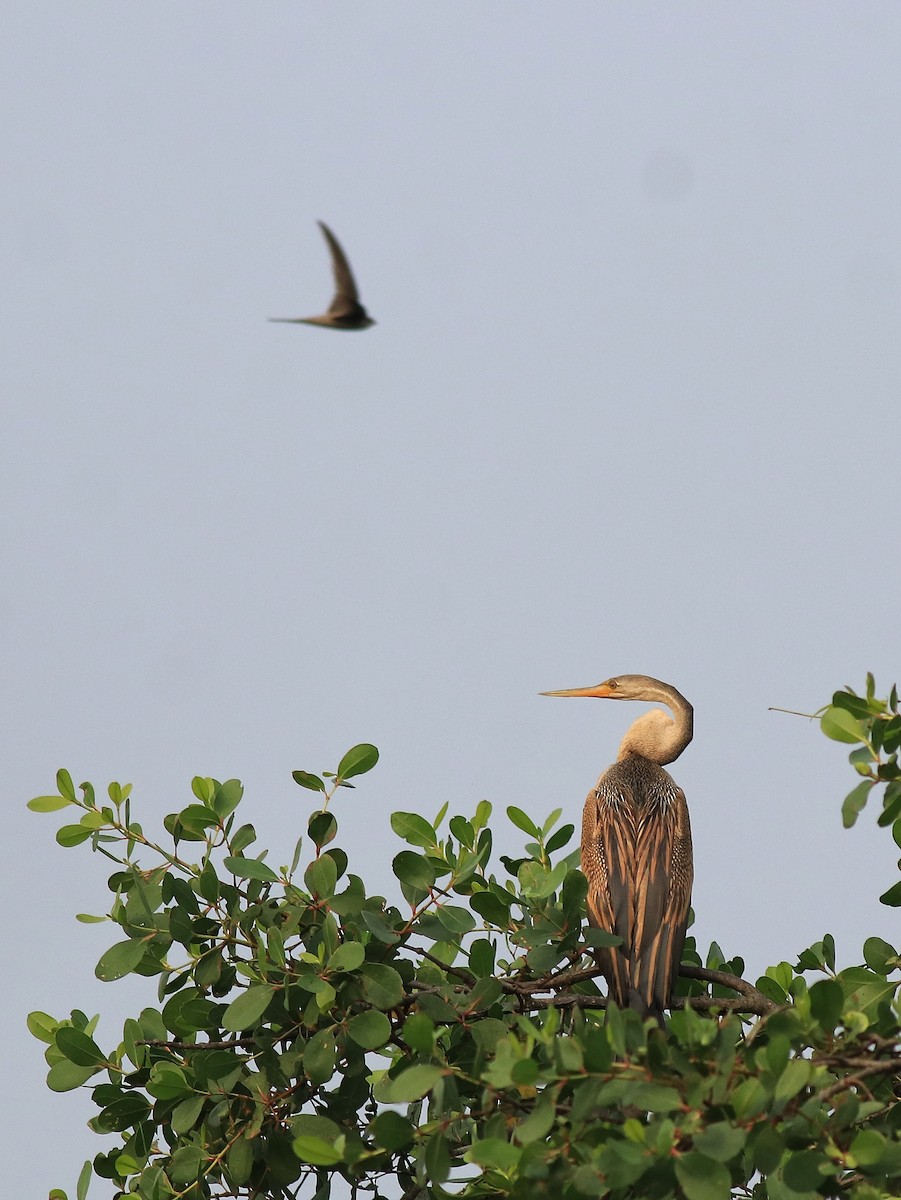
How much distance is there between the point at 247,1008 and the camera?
4656mm

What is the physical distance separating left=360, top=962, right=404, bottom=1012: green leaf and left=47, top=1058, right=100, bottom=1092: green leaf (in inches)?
42.8

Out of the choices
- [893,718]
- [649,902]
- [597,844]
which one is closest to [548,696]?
[597,844]

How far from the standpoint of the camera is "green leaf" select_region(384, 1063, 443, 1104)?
12.7 ft

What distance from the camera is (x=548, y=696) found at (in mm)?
8148

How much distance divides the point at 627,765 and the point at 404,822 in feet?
6.37

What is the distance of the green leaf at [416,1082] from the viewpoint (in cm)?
386

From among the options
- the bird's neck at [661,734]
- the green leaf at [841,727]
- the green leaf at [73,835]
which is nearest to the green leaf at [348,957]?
the green leaf at [73,835]

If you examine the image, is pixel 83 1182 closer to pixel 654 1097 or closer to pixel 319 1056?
pixel 319 1056

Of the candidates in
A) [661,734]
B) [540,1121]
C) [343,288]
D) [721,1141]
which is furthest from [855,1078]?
[343,288]

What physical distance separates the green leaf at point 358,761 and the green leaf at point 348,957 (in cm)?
68

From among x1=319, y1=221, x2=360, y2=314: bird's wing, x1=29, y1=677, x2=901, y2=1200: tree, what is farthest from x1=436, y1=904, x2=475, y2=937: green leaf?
x1=319, y1=221, x2=360, y2=314: bird's wing

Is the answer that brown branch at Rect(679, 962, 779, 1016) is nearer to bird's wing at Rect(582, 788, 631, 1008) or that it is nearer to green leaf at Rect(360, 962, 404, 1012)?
bird's wing at Rect(582, 788, 631, 1008)

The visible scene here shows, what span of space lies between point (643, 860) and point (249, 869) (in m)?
1.96

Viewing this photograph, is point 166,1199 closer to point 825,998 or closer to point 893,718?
point 825,998
